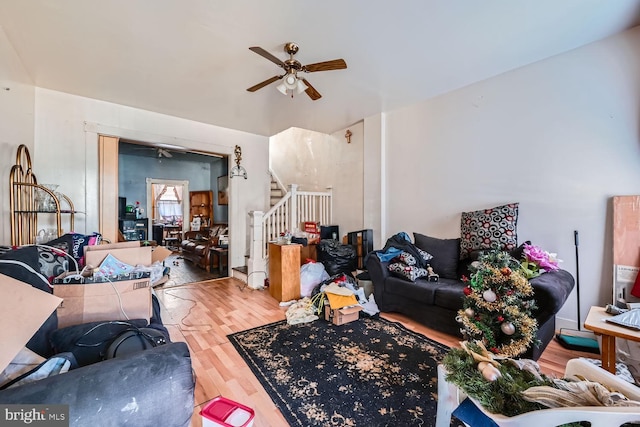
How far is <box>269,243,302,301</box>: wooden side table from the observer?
10.7ft

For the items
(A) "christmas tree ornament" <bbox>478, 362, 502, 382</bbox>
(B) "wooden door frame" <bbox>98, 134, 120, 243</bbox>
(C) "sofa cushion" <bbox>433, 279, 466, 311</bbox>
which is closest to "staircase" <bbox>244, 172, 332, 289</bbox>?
(B) "wooden door frame" <bbox>98, 134, 120, 243</bbox>

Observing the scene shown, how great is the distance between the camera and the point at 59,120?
3.25 metres

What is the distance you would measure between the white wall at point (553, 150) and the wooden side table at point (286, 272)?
72.6 inches

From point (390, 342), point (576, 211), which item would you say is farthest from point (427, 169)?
point (390, 342)

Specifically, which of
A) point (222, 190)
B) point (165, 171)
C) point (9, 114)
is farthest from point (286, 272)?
point (165, 171)

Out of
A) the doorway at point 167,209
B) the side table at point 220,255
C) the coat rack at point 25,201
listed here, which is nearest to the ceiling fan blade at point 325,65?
the coat rack at point 25,201

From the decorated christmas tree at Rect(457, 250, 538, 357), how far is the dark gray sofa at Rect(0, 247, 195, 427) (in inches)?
71.9

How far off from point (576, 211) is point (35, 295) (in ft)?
12.1

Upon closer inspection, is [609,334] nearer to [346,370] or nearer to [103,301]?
[346,370]

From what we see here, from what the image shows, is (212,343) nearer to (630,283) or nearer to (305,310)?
(305,310)

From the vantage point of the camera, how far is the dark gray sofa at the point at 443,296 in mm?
1845

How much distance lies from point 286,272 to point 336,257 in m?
0.83

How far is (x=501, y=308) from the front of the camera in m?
1.72

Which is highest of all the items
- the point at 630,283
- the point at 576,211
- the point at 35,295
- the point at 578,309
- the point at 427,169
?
the point at 427,169
